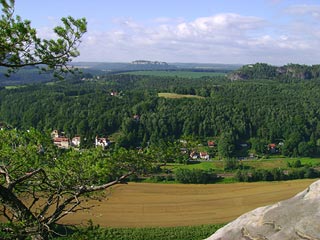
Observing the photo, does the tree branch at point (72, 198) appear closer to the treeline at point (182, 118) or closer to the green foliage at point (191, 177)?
the green foliage at point (191, 177)

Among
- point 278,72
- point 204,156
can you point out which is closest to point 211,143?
point 204,156

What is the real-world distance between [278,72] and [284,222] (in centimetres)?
14911

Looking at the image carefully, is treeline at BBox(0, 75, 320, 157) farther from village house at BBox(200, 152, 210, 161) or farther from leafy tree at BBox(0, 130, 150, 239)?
leafy tree at BBox(0, 130, 150, 239)

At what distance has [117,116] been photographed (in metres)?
69.2

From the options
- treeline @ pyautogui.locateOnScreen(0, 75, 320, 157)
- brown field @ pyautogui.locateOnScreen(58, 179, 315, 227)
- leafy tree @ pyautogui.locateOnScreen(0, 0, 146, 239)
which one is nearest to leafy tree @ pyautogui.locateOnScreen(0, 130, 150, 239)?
leafy tree @ pyautogui.locateOnScreen(0, 0, 146, 239)

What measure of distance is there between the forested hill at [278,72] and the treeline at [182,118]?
166 feet

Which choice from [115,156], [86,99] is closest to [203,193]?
[115,156]

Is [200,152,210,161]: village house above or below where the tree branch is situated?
below

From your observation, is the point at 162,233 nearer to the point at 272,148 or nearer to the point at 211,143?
the point at 211,143

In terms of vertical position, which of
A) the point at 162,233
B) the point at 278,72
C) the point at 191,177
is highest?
the point at 278,72

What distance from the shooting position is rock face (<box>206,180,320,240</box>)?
5945 mm

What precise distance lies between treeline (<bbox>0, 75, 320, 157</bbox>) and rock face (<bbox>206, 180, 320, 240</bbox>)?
150ft

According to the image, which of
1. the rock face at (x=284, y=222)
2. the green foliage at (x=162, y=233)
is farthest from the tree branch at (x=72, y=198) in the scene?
the green foliage at (x=162, y=233)

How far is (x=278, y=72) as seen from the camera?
148m
